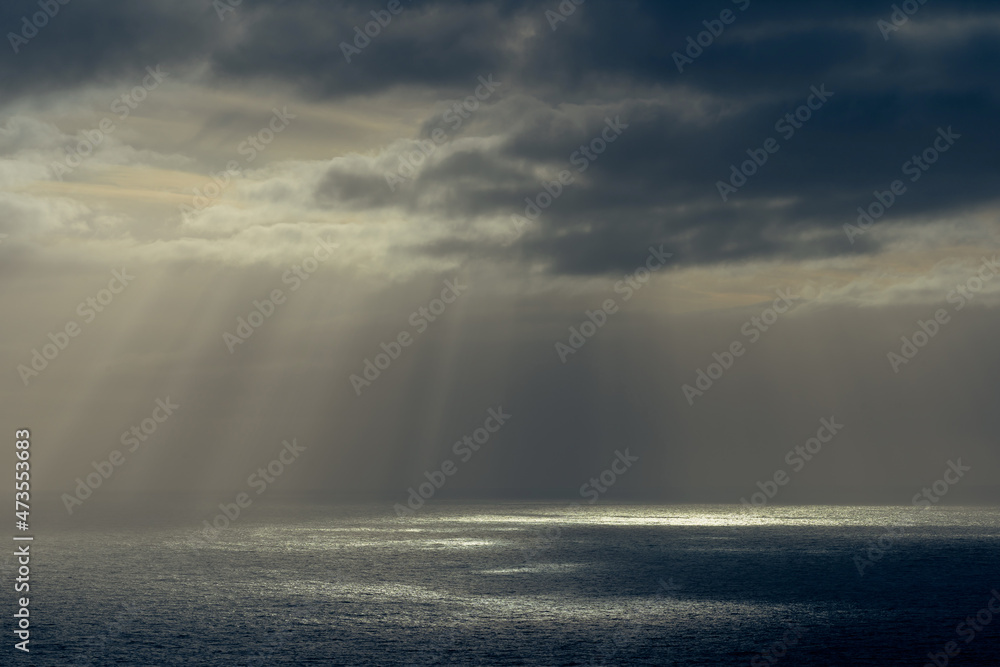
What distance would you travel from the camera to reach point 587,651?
8112 cm

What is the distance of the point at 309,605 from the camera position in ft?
364

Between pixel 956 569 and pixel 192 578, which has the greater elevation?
pixel 192 578

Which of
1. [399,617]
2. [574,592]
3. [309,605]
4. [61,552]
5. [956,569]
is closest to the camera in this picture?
[399,617]

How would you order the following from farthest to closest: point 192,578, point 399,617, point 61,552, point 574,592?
point 61,552, point 192,578, point 574,592, point 399,617

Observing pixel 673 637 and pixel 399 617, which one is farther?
pixel 399 617

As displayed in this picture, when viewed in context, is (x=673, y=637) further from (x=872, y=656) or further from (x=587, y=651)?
(x=872, y=656)

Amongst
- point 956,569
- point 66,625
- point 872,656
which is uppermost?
point 66,625

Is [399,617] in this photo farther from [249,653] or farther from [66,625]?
[66,625]

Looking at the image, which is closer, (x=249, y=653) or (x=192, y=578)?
(x=249, y=653)

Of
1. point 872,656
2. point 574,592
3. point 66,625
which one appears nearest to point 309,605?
point 66,625

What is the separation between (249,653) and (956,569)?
129 meters

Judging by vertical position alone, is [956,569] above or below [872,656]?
below

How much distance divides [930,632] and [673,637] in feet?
90.2

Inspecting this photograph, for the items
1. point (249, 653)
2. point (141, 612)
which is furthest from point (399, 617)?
point (141, 612)
